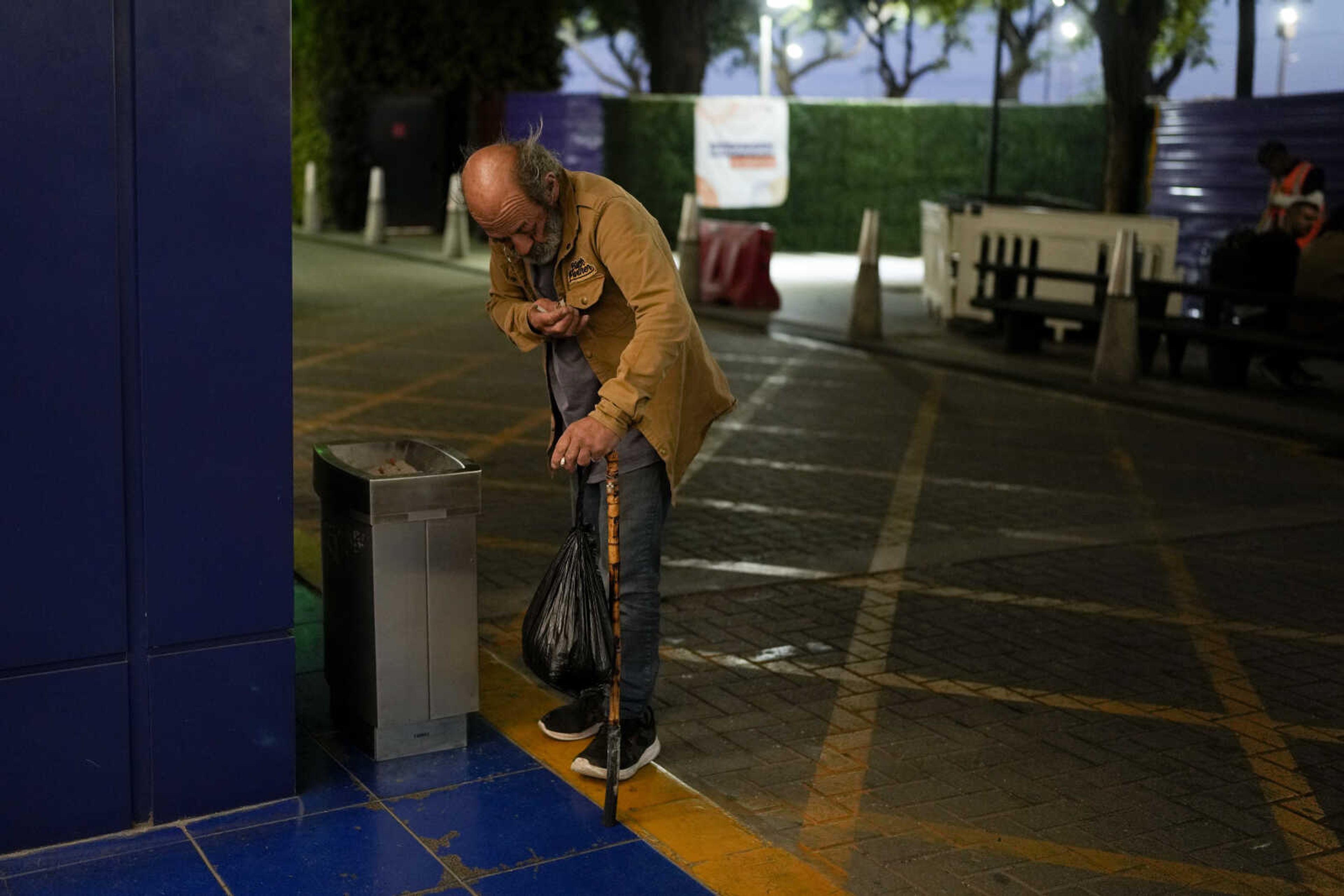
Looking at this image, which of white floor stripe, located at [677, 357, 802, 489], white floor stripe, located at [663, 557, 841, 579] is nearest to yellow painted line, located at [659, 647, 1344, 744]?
white floor stripe, located at [663, 557, 841, 579]

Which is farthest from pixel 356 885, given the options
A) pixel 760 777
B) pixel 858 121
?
pixel 858 121

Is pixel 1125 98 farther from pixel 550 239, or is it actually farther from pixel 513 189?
pixel 513 189

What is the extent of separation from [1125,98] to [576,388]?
14.2m

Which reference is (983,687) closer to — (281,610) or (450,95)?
(281,610)

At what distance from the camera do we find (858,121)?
79.9 feet

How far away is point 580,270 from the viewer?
4.14 m

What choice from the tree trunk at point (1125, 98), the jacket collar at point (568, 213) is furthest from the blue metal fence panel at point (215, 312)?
the tree trunk at point (1125, 98)

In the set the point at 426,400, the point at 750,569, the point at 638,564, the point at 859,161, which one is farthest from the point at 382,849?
the point at 859,161

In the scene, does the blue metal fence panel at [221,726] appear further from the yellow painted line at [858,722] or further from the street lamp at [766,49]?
the street lamp at [766,49]

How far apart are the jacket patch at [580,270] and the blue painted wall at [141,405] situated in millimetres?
734

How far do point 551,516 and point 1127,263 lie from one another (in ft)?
20.4

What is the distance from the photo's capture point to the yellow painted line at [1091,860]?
3953mm

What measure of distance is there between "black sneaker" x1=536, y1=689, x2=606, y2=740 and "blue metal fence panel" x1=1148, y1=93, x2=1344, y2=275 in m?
12.0

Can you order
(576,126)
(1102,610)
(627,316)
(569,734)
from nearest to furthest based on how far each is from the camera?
(627,316) < (569,734) < (1102,610) < (576,126)
